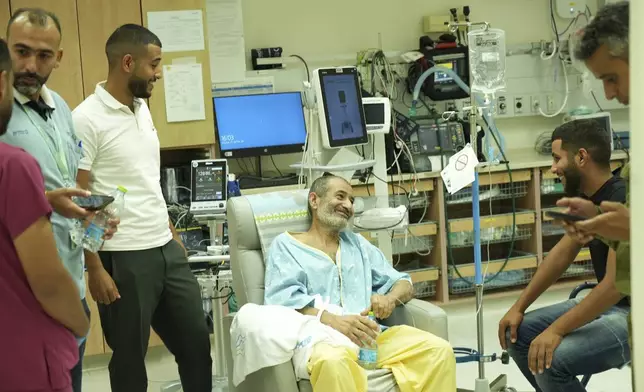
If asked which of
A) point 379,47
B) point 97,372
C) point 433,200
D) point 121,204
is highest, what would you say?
point 379,47

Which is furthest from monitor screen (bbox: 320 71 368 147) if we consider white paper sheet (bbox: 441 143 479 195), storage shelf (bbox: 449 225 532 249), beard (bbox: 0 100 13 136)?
beard (bbox: 0 100 13 136)

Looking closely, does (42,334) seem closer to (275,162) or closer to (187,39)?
(187,39)

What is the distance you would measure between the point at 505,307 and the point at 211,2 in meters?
2.68

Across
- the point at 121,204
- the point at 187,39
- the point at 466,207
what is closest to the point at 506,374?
the point at 466,207

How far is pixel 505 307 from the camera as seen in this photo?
5.16 m

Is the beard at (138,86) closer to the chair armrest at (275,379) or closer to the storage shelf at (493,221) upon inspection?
the chair armrest at (275,379)

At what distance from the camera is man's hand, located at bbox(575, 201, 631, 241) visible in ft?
4.72

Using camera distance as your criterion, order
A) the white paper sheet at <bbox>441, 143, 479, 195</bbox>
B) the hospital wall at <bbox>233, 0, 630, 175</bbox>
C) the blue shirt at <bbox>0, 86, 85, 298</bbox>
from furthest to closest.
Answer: the hospital wall at <bbox>233, 0, 630, 175</bbox> < the white paper sheet at <bbox>441, 143, 479, 195</bbox> < the blue shirt at <bbox>0, 86, 85, 298</bbox>

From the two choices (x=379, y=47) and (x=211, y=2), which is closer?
(x=211, y=2)

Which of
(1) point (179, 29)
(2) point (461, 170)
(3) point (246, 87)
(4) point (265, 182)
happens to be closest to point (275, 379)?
(2) point (461, 170)

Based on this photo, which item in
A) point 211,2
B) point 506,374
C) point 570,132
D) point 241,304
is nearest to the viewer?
point 570,132

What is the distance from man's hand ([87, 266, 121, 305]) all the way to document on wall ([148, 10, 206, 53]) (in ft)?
6.49

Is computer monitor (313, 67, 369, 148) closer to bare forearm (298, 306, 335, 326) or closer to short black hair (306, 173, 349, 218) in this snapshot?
short black hair (306, 173, 349, 218)

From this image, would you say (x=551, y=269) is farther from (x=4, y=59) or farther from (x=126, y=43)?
(x=4, y=59)
